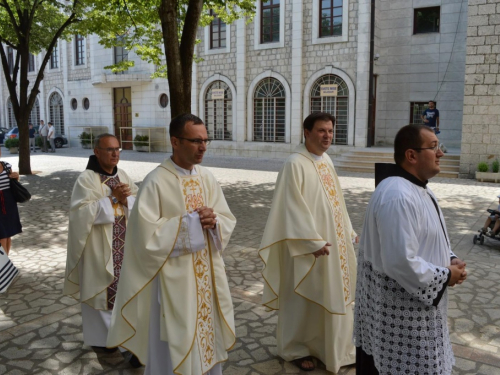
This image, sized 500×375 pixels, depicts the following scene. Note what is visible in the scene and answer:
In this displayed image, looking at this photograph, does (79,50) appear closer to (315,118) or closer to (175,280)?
(315,118)

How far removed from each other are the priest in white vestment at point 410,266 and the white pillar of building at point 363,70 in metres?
17.7

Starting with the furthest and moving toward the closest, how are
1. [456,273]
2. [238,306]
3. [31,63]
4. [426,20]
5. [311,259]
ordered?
[31,63]
[426,20]
[238,306]
[311,259]
[456,273]

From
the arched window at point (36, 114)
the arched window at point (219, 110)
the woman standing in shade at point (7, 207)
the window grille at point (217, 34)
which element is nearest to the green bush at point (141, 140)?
the arched window at point (219, 110)

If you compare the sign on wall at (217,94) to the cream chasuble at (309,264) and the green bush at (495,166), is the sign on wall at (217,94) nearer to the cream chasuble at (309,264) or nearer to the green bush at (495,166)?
the green bush at (495,166)

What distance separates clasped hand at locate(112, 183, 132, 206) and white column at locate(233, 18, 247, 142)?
1880 centimetres

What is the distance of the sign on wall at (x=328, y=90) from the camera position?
20266mm

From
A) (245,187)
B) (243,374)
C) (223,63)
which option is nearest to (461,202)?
(245,187)

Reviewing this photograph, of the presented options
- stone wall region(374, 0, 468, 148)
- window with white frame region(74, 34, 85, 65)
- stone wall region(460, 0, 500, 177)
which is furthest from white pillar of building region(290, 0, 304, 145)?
window with white frame region(74, 34, 85, 65)

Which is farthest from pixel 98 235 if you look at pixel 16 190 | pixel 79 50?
pixel 79 50

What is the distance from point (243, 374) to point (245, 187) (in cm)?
991

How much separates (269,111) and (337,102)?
3.38 meters

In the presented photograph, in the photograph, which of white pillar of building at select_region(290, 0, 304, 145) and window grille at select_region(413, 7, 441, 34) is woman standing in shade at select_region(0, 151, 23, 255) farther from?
window grille at select_region(413, 7, 441, 34)

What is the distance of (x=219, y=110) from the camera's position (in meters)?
23.6

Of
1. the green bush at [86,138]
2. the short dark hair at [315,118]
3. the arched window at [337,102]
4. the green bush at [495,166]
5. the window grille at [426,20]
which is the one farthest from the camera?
the green bush at [86,138]
